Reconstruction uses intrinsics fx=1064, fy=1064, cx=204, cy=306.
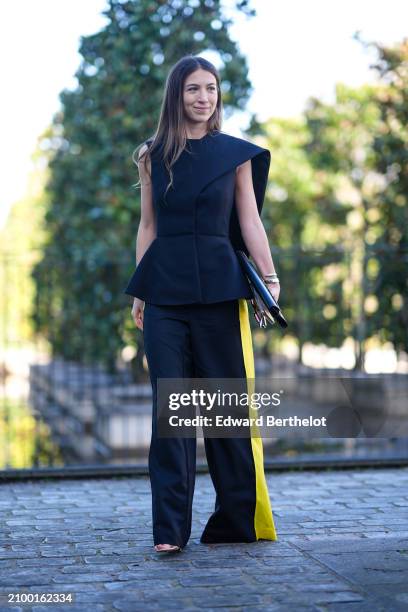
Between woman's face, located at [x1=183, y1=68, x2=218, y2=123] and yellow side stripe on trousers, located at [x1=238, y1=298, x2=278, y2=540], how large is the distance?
0.81 m

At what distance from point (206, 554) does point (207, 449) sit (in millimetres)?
459

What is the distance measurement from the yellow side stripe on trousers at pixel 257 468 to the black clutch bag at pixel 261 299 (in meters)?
0.11

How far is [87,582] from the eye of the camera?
13.0ft

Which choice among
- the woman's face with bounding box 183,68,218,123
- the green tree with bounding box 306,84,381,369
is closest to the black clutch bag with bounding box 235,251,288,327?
the woman's face with bounding box 183,68,218,123

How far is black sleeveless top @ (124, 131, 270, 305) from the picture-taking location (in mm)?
4473

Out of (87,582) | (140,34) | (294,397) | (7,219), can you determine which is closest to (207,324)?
(87,582)

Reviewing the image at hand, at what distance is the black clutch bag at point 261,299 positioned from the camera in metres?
4.34

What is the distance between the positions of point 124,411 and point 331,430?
597cm

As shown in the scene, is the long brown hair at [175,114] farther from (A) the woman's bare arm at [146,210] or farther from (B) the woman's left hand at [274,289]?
(B) the woman's left hand at [274,289]

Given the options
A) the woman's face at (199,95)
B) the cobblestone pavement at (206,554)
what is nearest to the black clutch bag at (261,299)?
the woman's face at (199,95)

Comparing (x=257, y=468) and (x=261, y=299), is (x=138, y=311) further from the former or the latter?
(x=257, y=468)

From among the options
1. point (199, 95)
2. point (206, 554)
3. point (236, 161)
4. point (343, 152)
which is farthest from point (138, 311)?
point (343, 152)

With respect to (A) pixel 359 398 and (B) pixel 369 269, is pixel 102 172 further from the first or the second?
(A) pixel 359 398

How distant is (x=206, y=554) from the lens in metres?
4.42
